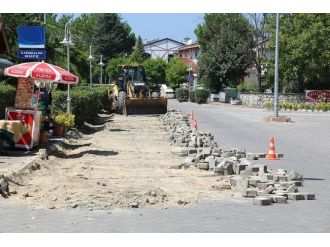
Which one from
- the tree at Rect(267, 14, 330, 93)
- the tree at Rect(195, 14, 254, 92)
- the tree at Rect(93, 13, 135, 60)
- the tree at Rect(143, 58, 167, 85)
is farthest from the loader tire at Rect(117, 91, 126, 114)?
the tree at Rect(93, 13, 135, 60)

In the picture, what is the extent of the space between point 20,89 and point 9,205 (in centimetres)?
933

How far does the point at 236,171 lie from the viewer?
1251 cm

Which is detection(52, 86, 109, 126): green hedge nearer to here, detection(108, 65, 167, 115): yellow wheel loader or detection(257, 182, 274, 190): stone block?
detection(108, 65, 167, 115): yellow wheel loader

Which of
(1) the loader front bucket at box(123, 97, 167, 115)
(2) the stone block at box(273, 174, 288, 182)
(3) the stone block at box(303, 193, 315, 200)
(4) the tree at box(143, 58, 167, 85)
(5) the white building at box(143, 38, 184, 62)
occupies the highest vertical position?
(5) the white building at box(143, 38, 184, 62)

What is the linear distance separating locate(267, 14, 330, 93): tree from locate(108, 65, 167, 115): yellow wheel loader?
16.6 meters

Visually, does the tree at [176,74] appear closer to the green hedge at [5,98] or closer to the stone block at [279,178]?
the green hedge at [5,98]

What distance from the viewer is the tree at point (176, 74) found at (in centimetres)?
8988

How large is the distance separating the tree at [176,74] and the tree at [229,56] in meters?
21.9

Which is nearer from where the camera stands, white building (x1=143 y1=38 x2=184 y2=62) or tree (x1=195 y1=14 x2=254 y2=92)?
tree (x1=195 y1=14 x2=254 y2=92)

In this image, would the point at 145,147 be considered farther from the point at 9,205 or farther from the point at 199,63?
the point at 199,63

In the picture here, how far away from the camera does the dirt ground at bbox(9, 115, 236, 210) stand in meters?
9.50

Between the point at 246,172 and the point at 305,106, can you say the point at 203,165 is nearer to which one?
the point at 246,172

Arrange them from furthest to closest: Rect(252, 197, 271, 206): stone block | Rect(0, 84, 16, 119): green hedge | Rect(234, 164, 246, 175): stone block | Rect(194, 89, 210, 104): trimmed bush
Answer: Rect(194, 89, 210, 104): trimmed bush, Rect(0, 84, 16, 119): green hedge, Rect(234, 164, 246, 175): stone block, Rect(252, 197, 271, 206): stone block

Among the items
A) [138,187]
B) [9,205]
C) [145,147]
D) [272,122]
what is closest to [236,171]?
[138,187]
